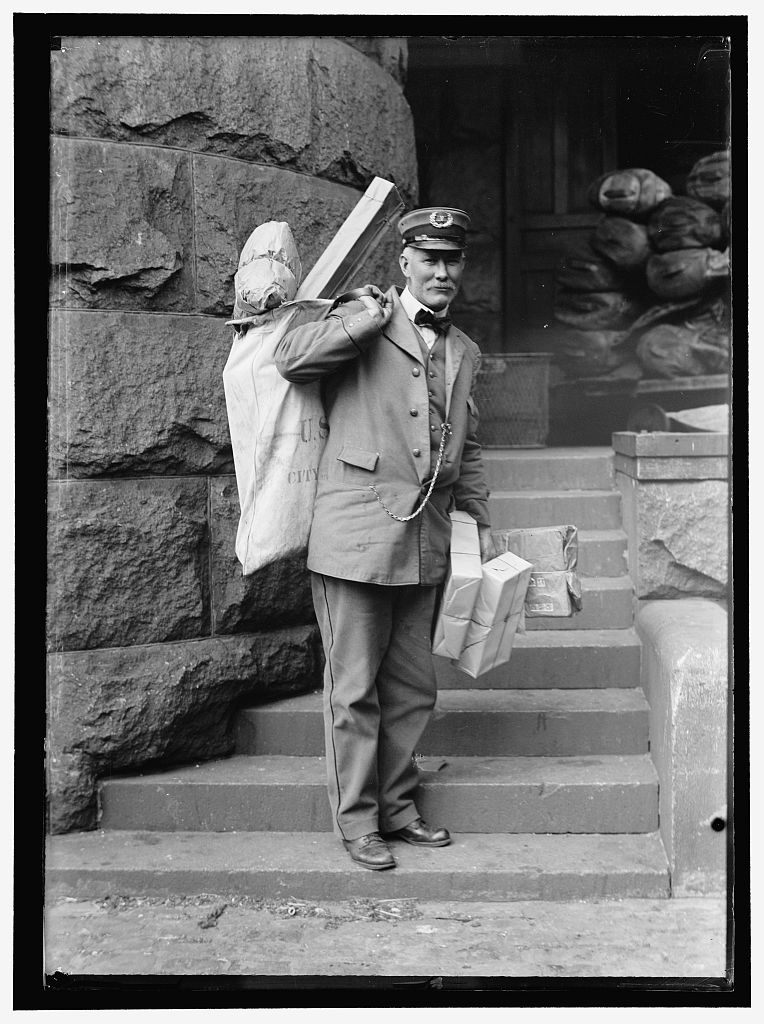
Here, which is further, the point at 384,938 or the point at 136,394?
the point at 136,394

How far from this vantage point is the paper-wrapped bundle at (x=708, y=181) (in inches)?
A: 298

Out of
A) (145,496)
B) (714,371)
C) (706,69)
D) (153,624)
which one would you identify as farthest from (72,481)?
(714,371)

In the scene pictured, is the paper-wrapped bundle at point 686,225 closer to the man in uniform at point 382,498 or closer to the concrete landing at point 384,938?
the man in uniform at point 382,498

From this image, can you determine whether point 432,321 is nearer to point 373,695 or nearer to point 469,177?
point 373,695

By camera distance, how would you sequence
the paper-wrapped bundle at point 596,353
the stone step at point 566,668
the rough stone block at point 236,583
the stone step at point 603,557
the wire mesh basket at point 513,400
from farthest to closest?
the paper-wrapped bundle at point 596,353, the wire mesh basket at point 513,400, the stone step at point 603,557, the stone step at point 566,668, the rough stone block at point 236,583

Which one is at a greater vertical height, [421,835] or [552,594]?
[552,594]

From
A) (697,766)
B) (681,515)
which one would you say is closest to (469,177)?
(681,515)

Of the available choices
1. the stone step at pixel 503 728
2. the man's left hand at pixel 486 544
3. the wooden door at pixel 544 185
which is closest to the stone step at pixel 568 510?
the stone step at pixel 503 728

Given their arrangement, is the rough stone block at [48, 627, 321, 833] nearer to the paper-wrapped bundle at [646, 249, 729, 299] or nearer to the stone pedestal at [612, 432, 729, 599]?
the stone pedestal at [612, 432, 729, 599]

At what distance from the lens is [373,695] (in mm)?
4242

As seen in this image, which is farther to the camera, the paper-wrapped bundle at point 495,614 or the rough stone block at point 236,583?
the rough stone block at point 236,583

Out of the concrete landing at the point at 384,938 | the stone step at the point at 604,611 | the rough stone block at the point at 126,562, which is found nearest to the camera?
the concrete landing at the point at 384,938

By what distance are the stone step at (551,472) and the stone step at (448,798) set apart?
6.37ft

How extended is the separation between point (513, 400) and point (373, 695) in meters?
3.31
